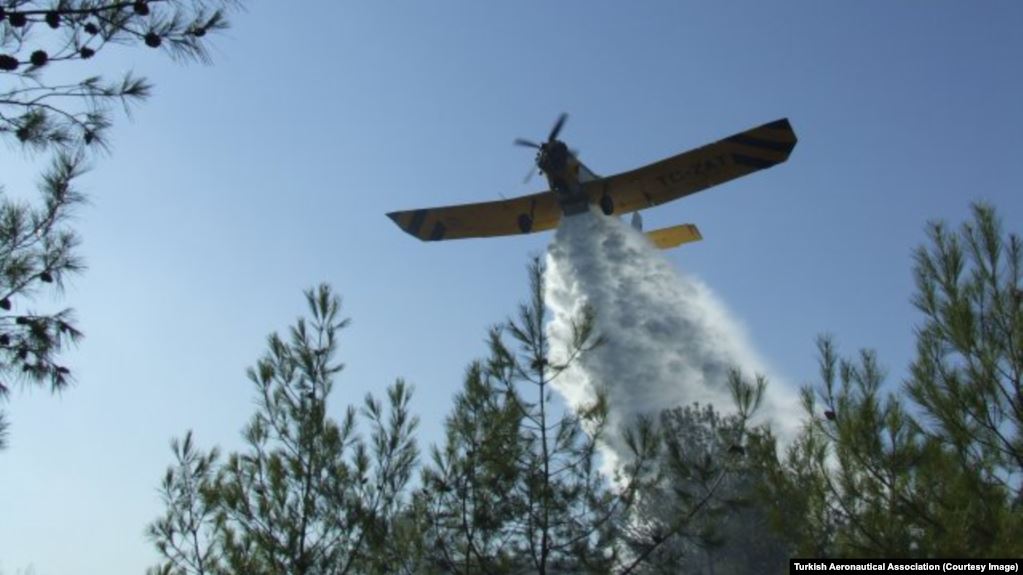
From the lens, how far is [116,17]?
5.07m

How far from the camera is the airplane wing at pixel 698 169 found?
23.1 m

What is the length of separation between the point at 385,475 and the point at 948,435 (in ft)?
16.7

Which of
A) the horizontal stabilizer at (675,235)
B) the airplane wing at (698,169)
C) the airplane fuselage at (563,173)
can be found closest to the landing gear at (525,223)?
the airplane fuselage at (563,173)

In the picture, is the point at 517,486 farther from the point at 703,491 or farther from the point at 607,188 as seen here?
the point at 607,188

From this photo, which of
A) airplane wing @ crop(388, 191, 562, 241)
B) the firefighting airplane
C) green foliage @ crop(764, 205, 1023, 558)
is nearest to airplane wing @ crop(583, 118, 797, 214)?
the firefighting airplane

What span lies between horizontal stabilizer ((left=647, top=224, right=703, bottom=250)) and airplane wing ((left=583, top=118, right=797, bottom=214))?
3.21m

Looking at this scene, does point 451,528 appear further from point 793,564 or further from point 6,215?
point 6,215

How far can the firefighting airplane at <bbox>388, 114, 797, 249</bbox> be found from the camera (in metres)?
23.4

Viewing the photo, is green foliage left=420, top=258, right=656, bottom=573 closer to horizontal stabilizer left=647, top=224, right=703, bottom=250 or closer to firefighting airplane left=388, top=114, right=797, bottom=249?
firefighting airplane left=388, top=114, right=797, bottom=249

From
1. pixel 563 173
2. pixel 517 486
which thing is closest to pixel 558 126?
pixel 563 173

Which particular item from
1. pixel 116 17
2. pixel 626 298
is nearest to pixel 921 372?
pixel 116 17

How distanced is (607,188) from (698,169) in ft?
8.70

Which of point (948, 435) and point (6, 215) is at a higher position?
point (6, 215)
